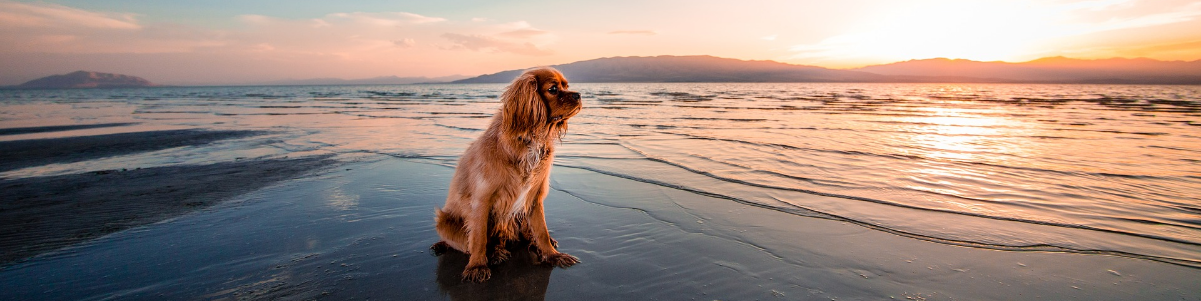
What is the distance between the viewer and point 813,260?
154 inches

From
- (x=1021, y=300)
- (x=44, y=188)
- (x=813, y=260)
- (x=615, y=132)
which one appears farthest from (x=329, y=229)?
(x=615, y=132)

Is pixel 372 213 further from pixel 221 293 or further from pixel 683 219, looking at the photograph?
pixel 683 219

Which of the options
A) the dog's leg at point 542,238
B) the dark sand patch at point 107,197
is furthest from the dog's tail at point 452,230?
the dark sand patch at point 107,197

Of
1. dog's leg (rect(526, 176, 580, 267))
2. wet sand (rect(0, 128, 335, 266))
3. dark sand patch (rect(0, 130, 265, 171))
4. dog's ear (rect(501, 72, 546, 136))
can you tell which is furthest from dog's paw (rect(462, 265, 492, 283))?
dark sand patch (rect(0, 130, 265, 171))

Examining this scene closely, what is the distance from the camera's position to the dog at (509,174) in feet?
11.8

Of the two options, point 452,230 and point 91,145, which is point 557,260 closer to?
point 452,230

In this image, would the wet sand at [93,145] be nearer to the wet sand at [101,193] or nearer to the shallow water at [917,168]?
the wet sand at [101,193]

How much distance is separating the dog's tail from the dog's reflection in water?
0.15 metres

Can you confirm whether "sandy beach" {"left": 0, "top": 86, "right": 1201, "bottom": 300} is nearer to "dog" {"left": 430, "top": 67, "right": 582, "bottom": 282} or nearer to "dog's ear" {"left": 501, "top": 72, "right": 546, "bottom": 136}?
"dog" {"left": 430, "top": 67, "right": 582, "bottom": 282}

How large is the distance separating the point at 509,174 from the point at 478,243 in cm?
63

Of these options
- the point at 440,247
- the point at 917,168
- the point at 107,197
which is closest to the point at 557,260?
the point at 440,247

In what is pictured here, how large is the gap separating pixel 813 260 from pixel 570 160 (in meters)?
5.83

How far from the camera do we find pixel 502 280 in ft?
12.1

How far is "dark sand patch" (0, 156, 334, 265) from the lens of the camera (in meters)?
4.51
